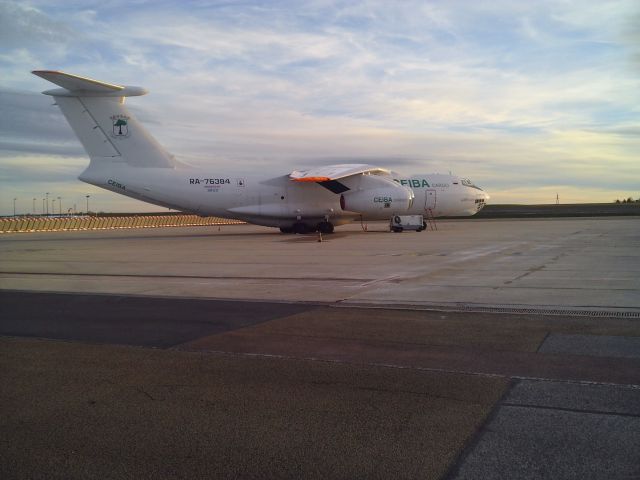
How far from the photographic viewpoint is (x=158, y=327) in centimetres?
921

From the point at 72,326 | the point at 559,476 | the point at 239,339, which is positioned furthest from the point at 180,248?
the point at 559,476

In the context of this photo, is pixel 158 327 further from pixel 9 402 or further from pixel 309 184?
pixel 309 184

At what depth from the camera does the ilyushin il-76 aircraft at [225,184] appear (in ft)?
98.9

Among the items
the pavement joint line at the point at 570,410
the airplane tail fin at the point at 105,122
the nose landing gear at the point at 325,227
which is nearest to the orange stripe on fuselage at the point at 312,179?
the nose landing gear at the point at 325,227

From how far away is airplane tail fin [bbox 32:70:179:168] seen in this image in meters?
29.6

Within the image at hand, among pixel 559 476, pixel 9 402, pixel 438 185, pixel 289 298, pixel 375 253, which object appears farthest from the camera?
pixel 438 185

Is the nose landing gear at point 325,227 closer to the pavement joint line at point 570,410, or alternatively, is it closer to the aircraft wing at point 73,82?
the aircraft wing at point 73,82

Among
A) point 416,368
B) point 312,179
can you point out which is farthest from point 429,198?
point 416,368

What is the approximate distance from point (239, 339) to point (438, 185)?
30741 mm

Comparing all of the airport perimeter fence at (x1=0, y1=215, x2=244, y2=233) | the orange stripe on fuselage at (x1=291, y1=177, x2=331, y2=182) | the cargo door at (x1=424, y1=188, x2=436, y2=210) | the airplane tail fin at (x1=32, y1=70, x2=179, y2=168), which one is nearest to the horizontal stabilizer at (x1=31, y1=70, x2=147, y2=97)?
the airplane tail fin at (x1=32, y1=70, x2=179, y2=168)

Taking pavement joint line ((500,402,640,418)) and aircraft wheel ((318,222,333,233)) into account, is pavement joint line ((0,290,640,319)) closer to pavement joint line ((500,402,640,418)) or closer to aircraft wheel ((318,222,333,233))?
pavement joint line ((500,402,640,418))

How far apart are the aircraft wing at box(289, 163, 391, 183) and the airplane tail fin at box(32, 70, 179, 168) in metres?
7.76

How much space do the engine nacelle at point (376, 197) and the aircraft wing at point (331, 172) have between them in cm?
80

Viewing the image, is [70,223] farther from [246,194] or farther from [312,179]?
[312,179]
